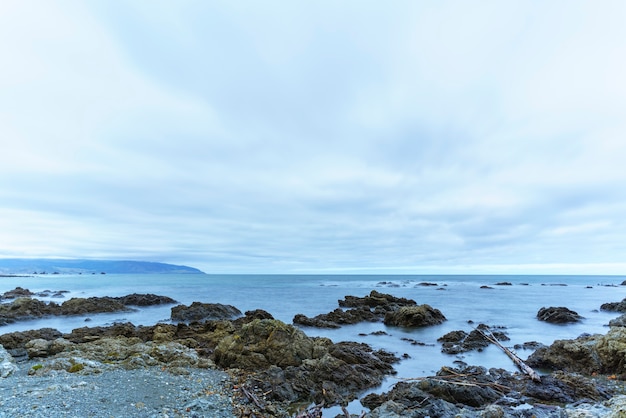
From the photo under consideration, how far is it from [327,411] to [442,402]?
333 cm

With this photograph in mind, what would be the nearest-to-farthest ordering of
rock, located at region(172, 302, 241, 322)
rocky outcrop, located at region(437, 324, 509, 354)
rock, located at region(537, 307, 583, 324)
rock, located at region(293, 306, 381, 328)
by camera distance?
rocky outcrop, located at region(437, 324, 509, 354) < rock, located at region(293, 306, 381, 328) < rock, located at region(537, 307, 583, 324) < rock, located at region(172, 302, 241, 322)

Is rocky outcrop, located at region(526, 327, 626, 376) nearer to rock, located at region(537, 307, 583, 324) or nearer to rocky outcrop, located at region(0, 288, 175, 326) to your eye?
rock, located at region(537, 307, 583, 324)

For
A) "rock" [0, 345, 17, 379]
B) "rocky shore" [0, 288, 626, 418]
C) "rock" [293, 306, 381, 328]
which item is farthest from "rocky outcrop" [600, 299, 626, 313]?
"rock" [0, 345, 17, 379]

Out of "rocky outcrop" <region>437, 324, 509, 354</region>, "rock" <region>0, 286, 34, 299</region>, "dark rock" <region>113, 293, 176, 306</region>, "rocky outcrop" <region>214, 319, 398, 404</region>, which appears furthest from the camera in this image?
"rock" <region>0, 286, 34, 299</region>

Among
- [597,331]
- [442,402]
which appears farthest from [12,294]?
[597,331]

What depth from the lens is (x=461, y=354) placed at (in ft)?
63.1

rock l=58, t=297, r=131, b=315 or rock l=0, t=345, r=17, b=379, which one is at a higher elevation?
rock l=0, t=345, r=17, b=379

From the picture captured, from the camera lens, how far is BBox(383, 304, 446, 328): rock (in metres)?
30.4

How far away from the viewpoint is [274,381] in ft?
39.5

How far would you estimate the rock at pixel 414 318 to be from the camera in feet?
99.6

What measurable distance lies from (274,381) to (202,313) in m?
26.2

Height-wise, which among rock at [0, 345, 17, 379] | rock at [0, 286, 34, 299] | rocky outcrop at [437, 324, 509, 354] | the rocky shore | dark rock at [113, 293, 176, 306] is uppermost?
the rocky shore

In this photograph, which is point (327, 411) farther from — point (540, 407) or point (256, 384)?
point (540, 407)

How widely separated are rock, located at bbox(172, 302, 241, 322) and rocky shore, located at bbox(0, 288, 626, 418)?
15457 millimetres
